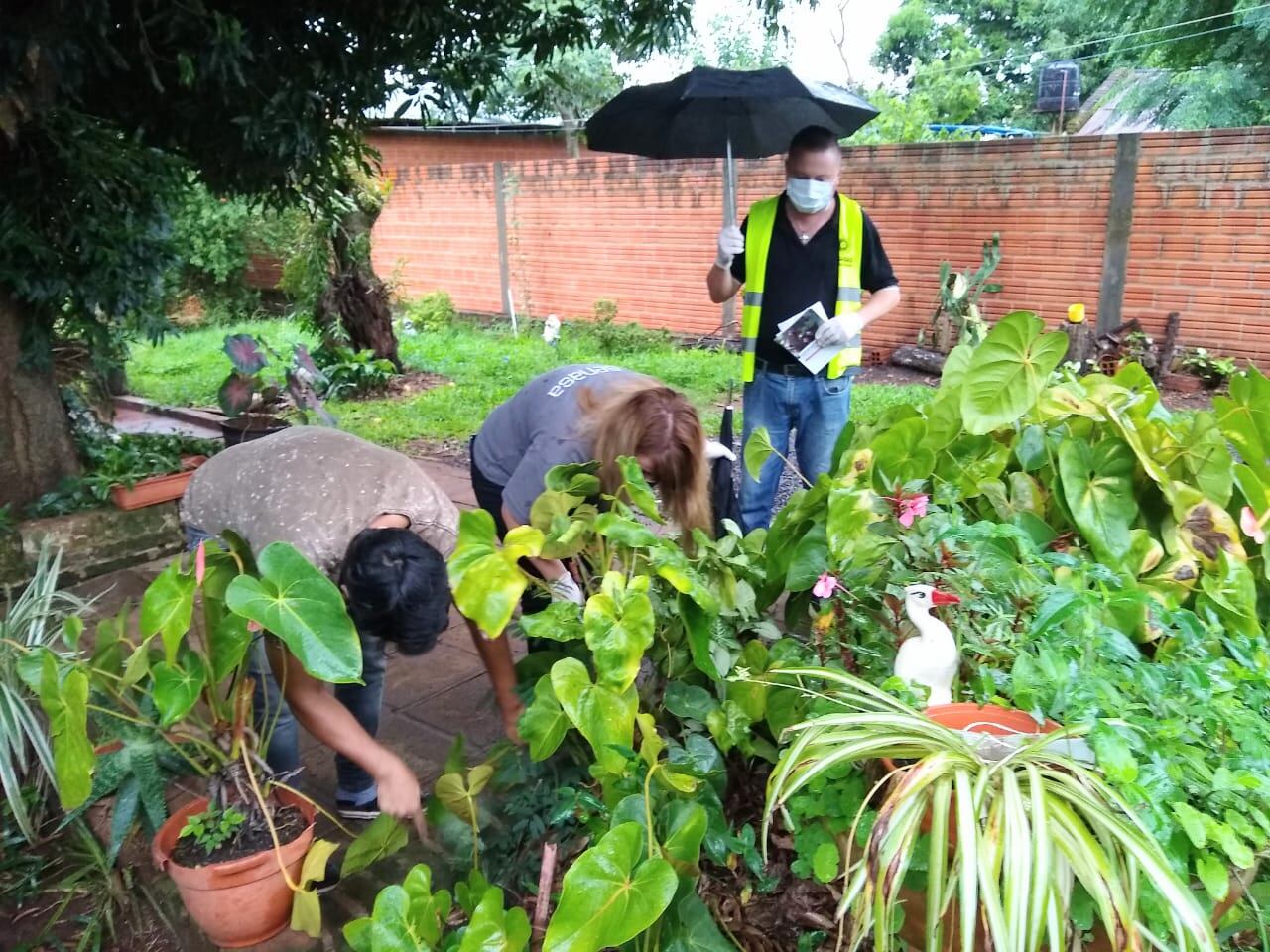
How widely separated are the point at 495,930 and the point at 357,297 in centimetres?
749

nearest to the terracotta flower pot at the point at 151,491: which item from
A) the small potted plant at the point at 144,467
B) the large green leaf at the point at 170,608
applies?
the small potted plant at the point at 144,467

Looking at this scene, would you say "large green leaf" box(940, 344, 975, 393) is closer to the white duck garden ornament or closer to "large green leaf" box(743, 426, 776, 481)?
"large green leaf" box(743, 426, 776, 481)

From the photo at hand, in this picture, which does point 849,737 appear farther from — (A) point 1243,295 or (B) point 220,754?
(A) point 1243,295

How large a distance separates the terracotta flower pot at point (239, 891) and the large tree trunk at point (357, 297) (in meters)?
6.80

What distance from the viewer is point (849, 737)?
1.19 m

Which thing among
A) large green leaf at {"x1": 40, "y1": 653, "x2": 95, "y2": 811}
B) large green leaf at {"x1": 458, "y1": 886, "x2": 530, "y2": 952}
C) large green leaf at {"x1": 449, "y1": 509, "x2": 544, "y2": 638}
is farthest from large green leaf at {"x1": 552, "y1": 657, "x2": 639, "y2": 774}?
large green leaf at {"x1": 40, "y1": 653, "x2": 95, "y2": 811}

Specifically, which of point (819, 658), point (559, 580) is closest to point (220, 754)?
point (559, 580)

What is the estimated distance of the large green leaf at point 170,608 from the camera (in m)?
1.54

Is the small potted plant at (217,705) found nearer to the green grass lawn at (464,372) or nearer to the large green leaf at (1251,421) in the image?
the large green leaf at (1251,421)

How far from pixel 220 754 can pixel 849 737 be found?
128cm

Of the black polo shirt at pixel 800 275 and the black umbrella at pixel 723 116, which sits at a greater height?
the black umbrella at pixel 723 116

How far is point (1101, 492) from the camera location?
172 cm

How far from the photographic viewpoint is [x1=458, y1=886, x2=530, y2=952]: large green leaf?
52.6 inches

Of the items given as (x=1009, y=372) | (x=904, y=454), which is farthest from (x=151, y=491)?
(x=1009, y=372)
